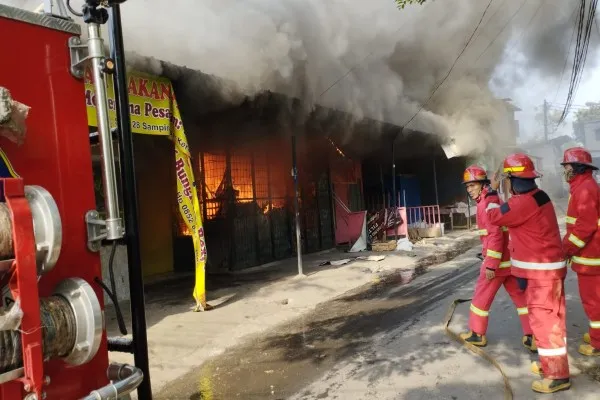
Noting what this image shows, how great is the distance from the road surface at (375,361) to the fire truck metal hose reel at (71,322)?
99.6 inches

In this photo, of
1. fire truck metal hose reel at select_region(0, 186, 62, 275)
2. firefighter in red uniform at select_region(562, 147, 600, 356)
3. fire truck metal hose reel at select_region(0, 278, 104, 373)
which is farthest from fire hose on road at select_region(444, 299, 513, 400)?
fire truck metal hose reel at select_region(0, 186, 62, 275)

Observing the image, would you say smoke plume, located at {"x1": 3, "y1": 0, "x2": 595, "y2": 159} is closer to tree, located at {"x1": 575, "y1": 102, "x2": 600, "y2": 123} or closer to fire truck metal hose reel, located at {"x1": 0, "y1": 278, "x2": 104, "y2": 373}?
fire truck metal hose reel, located at {"x1": 0, "y1": 278, "x2": 104, "y2": 373}

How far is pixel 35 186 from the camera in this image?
4.27ft

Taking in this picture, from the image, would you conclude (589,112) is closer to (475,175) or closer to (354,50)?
(354,50)

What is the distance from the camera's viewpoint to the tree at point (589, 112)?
6348 cm

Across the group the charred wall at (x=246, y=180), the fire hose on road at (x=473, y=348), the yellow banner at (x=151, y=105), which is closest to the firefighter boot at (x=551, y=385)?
the fire hose on road at (x=473, y=348)

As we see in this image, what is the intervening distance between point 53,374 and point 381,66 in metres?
13.0

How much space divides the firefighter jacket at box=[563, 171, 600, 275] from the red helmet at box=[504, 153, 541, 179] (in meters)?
0.59

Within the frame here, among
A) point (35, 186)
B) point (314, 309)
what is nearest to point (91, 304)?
point (35, 186)

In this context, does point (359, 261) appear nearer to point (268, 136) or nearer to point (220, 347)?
point (268, 136)

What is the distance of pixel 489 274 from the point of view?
13.6 ft

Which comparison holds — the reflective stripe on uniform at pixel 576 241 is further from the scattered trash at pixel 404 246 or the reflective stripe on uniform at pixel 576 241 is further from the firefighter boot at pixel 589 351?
the scattered trash at pixel 404 246

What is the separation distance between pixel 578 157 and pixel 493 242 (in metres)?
1.01

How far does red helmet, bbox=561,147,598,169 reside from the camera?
3846 millimetres
